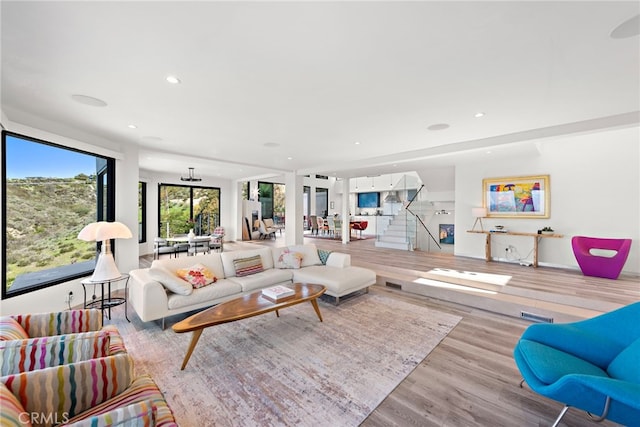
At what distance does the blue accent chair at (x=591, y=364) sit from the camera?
4.53 ft

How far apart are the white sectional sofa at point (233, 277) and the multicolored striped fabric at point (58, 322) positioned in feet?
2.85

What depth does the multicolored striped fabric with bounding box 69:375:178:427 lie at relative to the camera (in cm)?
123

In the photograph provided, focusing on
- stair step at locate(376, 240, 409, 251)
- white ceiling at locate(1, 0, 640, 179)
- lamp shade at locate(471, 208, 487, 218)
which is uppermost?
white ceiling at locate(1, 0, 640, 179)

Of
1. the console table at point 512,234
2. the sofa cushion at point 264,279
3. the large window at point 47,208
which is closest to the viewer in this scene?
the large window at point 47,208

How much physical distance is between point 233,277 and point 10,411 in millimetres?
3067

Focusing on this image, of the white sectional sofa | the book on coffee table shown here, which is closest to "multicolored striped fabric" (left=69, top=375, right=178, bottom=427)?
the book on coffee table

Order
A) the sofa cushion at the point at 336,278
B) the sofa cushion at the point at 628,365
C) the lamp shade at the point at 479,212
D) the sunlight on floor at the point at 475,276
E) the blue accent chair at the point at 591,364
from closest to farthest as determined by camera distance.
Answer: the blue accent chair at the point at 591,364
the sofa cushion at the point at 628,365
the sofa cushion at the point at 336,278
the sunlight on floor at the point at 475,276
the lamp shade at the point at 479,212

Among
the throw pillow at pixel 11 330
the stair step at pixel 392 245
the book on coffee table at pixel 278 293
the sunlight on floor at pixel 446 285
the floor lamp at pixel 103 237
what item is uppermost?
the floor lamp at pixel 103 237

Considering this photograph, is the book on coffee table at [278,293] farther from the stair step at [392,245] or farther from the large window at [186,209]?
the large window at [186,209]

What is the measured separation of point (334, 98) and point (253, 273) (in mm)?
2854

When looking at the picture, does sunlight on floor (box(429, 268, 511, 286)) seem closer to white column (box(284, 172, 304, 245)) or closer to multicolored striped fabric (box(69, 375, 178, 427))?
white column (box(284, 172, 304, 245))

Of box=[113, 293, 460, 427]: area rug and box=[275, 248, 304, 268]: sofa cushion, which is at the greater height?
box=[275, 248, 304, 268]: sofa cushion

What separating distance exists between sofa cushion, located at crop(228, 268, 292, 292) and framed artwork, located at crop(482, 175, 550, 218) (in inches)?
216

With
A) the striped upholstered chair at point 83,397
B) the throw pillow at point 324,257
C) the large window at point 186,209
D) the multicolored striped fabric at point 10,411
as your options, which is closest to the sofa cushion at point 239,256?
the throw pillow at point 324,257
